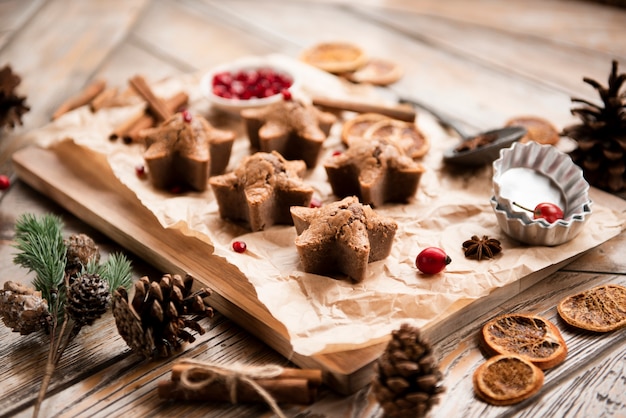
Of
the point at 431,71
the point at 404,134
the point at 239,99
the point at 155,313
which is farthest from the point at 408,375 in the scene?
the point at 431,71

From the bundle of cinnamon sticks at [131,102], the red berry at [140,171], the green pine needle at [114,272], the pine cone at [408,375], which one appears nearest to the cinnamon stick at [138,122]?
the bundle of cinnamon sticks at [131,102]

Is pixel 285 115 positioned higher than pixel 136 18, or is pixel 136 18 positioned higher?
pixel 285 115

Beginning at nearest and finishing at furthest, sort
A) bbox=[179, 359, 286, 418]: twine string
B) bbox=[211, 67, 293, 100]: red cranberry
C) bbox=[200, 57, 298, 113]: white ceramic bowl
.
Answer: bbox=[179, 359, 286, 418]: twine string
bbox=[200, 57, 298, 113]: white ceramic bowl
bbox=[211, 67, 293, 100]: red cranberry

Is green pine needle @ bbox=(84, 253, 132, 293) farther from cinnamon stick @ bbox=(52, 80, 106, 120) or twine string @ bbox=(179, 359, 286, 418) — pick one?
cinnamon stick @ bbox=(52, 80, 106, 120)

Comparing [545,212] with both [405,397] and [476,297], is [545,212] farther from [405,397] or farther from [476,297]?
[405,397]

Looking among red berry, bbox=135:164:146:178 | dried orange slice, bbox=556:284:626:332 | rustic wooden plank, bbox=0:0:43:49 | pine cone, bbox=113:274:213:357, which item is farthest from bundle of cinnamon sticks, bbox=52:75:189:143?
dried orange slice, bbox=556:284:626:332

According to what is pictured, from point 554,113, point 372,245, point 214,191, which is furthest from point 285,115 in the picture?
point 554,113

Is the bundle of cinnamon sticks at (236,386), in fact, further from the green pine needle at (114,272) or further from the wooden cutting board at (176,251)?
the green pine needle at (114,272)
